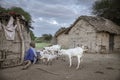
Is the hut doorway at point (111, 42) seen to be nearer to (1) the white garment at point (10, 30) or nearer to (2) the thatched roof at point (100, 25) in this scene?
(2) the thatched roof at point (100, 25)

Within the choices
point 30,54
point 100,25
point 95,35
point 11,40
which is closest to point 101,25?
point 100,25

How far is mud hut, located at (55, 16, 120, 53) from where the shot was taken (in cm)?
1656

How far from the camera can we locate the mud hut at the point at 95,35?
1656cm

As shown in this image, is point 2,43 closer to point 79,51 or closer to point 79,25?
point 79,51

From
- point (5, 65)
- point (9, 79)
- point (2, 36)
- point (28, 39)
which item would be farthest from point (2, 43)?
point (9, 79)

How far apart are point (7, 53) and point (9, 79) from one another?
2644mm

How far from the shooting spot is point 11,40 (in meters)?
8.05

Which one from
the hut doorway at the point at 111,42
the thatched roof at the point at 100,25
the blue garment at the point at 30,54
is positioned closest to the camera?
the blue garment at the point at 30,54

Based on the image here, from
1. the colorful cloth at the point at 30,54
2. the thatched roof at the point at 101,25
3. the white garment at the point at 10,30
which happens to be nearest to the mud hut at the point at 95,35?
the thatched roof at the point at 101,25

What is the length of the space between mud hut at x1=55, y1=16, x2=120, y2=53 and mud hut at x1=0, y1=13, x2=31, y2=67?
9.23 m

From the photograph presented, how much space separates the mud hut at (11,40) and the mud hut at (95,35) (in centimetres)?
923

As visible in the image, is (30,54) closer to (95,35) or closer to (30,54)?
(30,54)

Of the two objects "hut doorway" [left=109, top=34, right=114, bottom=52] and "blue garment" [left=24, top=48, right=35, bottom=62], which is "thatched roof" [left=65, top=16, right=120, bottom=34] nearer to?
"hut doorway" [left=109, top=34, right=114, bottom=52]

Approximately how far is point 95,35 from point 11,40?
9.96 metres
